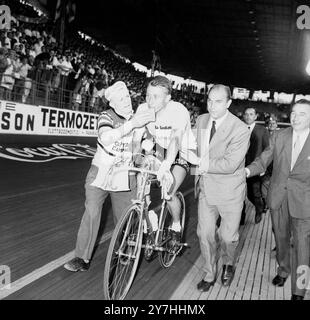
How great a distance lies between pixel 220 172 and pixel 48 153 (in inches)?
330

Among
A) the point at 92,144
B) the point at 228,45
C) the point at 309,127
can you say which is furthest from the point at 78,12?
the point at 309,127

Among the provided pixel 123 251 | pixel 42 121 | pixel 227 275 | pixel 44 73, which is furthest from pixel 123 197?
pixel 44 73

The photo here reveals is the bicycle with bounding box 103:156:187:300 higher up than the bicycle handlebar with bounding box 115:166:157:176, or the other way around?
the bicycle handlebar with bounding box 115:166:157:176

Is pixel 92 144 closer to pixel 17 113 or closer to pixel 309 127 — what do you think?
pixel 17 113

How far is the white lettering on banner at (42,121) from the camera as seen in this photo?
10688 mm

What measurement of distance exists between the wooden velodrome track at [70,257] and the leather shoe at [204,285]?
52mm

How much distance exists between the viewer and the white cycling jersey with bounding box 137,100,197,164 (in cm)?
360

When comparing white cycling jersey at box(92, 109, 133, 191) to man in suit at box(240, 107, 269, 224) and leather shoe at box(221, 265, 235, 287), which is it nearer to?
leather shoe at box(221, 265, 235, 287)

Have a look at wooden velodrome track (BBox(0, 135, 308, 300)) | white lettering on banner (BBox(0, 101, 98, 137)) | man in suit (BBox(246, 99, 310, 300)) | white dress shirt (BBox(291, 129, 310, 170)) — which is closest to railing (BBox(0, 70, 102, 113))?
white lettering on banner (BBox(0, 101, 98, 137))

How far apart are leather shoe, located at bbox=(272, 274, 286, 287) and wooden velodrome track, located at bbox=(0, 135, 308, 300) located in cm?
6
